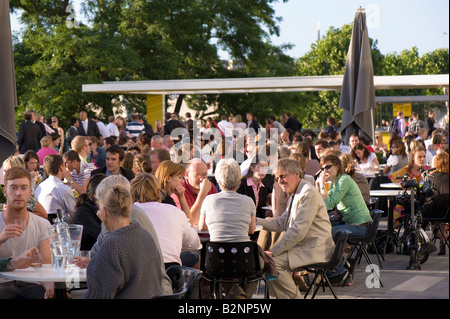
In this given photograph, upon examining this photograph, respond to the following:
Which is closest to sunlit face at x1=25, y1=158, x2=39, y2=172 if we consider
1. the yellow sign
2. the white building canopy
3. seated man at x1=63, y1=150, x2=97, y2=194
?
seated man at x1=63, y1=150, x2=97, y2=194

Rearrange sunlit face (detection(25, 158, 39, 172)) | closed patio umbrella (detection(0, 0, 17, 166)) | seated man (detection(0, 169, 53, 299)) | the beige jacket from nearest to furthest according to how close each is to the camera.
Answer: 1. seated man (detection(0, 169, 53, 299))
2. closed patio umbrella (detection(0, 0, 17, 166))
3. the beige jacket
4. sunlit face (detection(25, 158, 39, 172))

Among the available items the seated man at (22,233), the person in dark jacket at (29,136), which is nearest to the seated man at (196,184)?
the seated man at (22,233)

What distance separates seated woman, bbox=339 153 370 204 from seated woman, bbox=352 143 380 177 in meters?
2.95

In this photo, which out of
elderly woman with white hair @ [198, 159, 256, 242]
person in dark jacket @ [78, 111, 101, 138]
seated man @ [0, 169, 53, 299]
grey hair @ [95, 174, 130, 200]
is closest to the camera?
grey hair @ [95, 174, 130, 200]

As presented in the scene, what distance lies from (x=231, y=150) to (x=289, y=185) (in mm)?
6062

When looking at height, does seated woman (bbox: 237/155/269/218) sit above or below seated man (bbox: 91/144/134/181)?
below

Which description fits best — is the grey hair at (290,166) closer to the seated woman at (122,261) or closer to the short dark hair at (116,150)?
the seated woman at (122,261)

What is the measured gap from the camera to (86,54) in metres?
29.5

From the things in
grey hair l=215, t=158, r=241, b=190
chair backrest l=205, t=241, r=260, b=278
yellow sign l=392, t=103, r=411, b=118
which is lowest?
chair backrest l=205, t=241, r=260, b=278

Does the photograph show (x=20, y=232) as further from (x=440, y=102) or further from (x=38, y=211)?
(x=440, y=102)

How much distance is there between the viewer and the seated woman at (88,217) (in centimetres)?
627

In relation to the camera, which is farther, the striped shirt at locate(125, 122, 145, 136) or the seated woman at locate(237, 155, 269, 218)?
the striped shirt at locate(125, 122, 145, 136)

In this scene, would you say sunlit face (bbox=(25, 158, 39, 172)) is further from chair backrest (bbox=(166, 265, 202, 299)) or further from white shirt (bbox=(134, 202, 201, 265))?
chair backrest (bbox=(166, 265, 202, 299))

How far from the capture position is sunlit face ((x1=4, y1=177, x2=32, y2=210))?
5.06 meters
